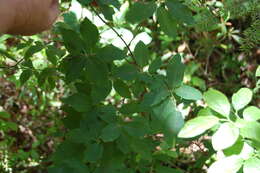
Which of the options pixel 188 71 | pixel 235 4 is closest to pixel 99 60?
pixel 235 4

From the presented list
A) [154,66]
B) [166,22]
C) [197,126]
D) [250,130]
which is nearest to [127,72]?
[154,66]

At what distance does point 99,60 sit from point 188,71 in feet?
4.53

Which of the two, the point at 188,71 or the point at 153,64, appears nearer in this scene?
the point at 153,64

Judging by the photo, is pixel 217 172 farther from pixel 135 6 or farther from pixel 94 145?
pixel 135 6

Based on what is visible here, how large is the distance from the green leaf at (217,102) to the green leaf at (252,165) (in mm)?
147

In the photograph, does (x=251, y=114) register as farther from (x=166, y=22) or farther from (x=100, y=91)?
(x=100, y=91)

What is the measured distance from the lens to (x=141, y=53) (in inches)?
51.5

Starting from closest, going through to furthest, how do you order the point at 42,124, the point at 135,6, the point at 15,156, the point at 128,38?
1. the point at 135,6
2. the point at 128,38
3. the point at 15,156
4. the point at 42,124

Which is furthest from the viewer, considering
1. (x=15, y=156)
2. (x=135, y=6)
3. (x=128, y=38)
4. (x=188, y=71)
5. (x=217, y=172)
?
(x=188, y=71)

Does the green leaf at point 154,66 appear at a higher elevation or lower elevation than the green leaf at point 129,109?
higher

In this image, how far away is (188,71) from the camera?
2.60 metres

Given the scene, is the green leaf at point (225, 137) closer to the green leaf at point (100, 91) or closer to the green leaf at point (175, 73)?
the green leaf at point (175, 73)

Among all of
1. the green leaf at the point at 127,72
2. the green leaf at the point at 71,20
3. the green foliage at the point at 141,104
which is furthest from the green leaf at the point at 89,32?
the green leaf at the point at 71,20

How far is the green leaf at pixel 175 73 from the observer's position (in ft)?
3.84
